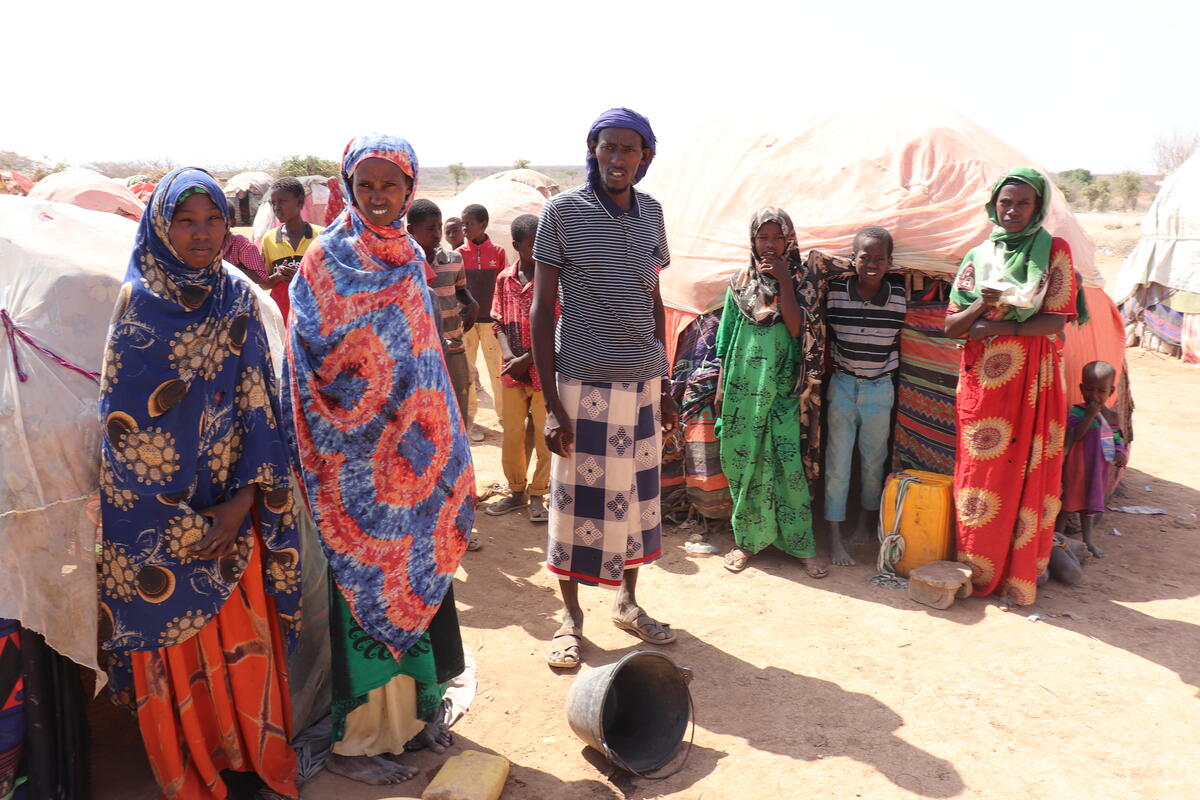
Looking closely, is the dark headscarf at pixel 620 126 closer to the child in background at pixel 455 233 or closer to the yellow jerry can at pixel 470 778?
the yellow jerry can at pixel 470 778

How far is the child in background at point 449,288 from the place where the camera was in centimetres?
514

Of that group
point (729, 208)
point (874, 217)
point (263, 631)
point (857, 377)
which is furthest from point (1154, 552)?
point (263, 631)

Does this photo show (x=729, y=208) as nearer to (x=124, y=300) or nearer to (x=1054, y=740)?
(x=1054, y=740)

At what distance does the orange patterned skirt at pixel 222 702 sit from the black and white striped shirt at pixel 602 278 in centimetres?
148

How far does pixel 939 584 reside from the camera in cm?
432

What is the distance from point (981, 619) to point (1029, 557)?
1.35ft

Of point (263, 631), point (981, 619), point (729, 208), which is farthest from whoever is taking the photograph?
point (729, 208)

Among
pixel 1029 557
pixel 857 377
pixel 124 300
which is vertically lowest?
pixel 1029 557

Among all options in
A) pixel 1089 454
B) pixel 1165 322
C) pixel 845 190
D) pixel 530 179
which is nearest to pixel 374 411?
pixel 845 190

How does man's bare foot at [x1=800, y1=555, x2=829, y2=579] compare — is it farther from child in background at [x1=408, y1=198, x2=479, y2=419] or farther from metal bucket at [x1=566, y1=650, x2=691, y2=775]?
child in background at [x1=408, y1=198, x2=479, y2=419]

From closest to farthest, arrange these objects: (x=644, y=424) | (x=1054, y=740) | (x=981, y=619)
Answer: (x=1054, y=740), (x=644, y=424), (x=981, y=619)

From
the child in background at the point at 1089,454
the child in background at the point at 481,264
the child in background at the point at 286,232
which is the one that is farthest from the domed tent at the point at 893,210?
the child in background at the point at 286,232

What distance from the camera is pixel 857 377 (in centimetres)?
486

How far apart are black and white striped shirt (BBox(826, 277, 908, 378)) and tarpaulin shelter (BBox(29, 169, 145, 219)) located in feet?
24.3
